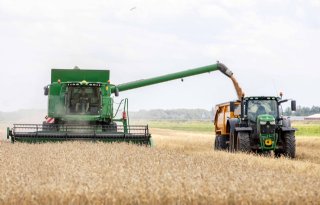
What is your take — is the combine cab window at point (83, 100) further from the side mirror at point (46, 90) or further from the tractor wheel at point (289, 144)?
the tractor wheel at point (289, 144)

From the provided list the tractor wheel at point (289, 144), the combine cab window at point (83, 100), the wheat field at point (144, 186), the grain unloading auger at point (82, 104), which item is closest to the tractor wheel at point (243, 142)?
the tractor wheel at point (289, 144)

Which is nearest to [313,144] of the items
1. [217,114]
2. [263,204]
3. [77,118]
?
[217,114]

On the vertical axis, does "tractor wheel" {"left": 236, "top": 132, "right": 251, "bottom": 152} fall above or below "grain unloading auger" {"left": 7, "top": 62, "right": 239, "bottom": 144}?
below

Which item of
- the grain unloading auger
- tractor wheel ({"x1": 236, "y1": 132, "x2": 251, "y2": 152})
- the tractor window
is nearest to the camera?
tractor wheel ({"x1": 236, "y1": 132, "x2": 251, "y2": 152})

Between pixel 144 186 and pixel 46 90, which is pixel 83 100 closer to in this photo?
pixel 46 90

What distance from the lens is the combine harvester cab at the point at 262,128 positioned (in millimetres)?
16031

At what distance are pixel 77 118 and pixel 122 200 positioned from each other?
459 inches

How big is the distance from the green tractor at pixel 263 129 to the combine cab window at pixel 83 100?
418 centimetres

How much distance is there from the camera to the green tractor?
52.6ft

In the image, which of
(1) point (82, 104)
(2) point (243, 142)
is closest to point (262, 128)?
(2) point (243, 142)

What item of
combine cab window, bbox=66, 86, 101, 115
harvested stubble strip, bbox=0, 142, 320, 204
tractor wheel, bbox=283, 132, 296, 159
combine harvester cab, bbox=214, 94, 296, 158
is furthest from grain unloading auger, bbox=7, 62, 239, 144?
harvested stubble strip, bbox=0, 142, 320, 204

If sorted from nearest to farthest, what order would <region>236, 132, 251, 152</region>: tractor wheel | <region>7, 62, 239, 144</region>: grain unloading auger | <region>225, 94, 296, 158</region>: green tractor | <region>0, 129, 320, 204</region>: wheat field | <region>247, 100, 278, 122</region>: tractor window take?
<region>0, 129, 320, 204</region>: wheat field < <region>236, 132, 251, 152</region>: tractor wheel < <region>225, 94, 296, 158</region>: green tractor < <region>247, 100, 278, 122</region>: tractor window < <region>7, 62, 239, 144</region>: grain unloading auger

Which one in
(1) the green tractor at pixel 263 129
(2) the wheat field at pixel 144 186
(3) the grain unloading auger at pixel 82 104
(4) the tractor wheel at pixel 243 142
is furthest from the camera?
(3) the grain unloading auger at pixel 82 104

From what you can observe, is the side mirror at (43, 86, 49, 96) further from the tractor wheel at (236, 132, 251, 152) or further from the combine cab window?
the tractor wheel at (236, 132, 251, 152)
